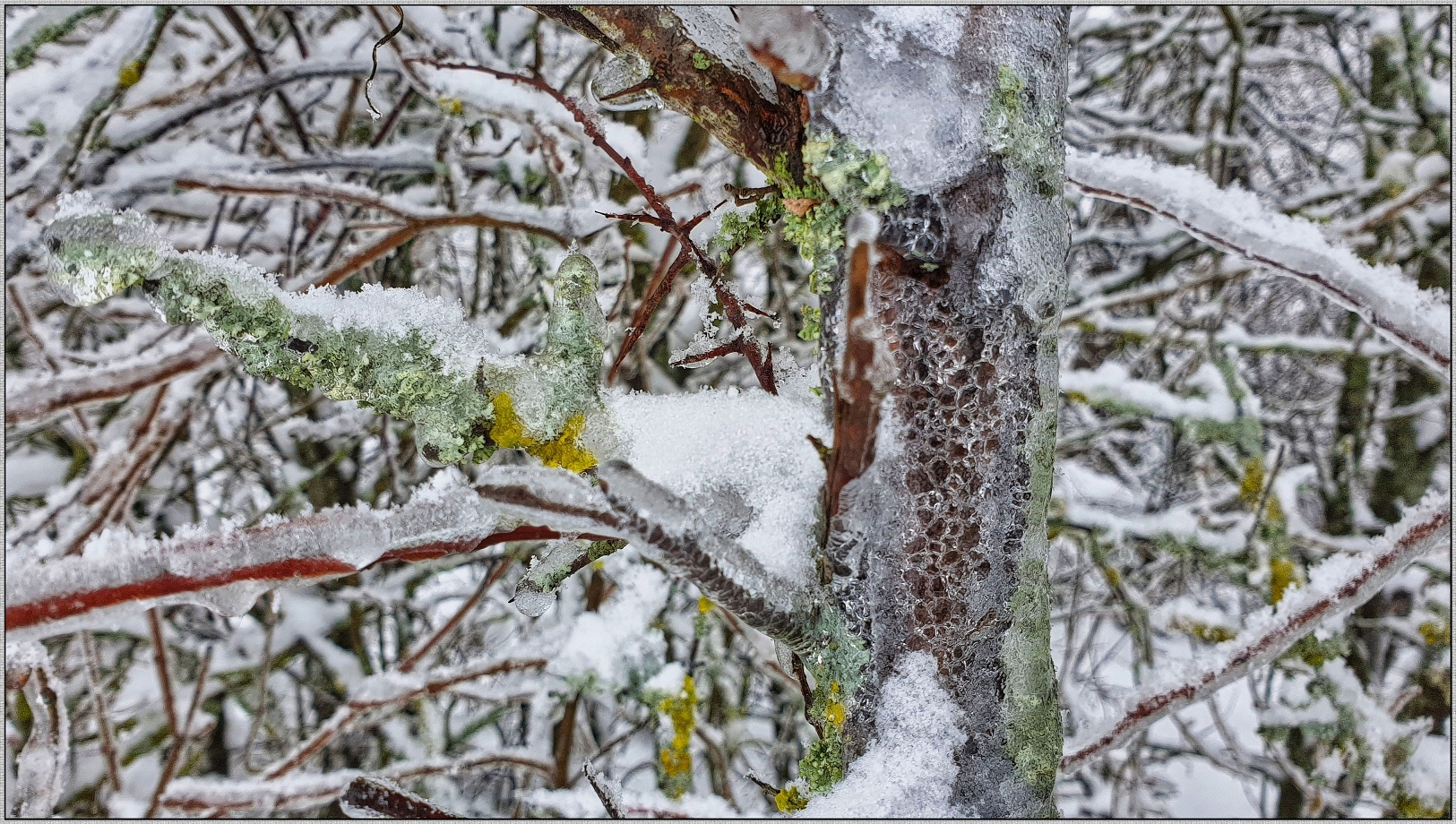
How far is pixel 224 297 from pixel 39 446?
10.8 feet

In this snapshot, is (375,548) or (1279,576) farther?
(1279,576)

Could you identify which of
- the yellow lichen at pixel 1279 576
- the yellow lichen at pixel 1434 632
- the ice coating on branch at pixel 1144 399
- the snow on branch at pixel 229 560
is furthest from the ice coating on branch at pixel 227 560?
the yellow lichen at pixel 1434 632

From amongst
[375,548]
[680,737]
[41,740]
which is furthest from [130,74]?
[680,737]

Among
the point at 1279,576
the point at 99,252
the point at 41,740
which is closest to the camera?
the point at 99,252

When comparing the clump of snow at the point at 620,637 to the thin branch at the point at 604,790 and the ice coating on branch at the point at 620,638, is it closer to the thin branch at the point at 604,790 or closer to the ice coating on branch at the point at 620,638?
the ice coating on branch at the point at 620,638

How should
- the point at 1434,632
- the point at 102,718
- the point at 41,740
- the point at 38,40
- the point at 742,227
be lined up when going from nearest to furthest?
1. the point at 742,227
2. the point at 41,740
3. the point at 38,40
4. the point at 102,718
5. the point at 1434,632

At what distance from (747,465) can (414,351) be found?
228 millimetres

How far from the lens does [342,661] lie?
2615mm

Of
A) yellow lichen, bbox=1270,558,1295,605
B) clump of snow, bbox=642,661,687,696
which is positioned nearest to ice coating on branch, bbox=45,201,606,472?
clump of snow, bbox=642,661,687,696

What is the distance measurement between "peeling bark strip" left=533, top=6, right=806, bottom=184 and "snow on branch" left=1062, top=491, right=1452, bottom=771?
575 mm

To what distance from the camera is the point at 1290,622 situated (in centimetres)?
71

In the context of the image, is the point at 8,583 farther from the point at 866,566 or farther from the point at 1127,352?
the point at 1127,352

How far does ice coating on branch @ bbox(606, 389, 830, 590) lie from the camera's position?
535mm

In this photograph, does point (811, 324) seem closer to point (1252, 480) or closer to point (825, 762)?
point (825, 762)
